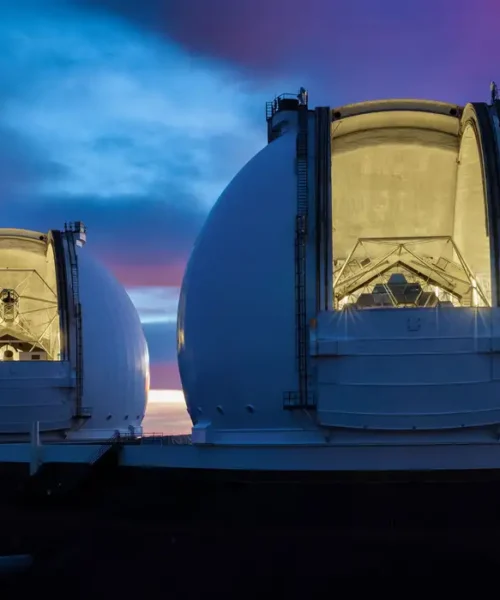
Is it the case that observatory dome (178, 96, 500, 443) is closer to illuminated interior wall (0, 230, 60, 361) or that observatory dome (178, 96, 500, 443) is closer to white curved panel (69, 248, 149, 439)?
white curved panel (69, 248, 149, 439)

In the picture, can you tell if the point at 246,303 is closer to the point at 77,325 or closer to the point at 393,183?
the point at 393,183

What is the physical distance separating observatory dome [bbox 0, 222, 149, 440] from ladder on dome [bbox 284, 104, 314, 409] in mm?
9861

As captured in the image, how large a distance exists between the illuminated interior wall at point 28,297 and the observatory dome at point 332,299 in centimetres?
1188

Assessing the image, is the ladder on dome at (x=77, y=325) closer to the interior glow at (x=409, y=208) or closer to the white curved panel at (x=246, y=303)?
the white curved panel at (x=246, y=303)

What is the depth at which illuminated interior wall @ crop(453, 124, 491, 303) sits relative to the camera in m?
24.5

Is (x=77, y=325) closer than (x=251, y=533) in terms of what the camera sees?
No

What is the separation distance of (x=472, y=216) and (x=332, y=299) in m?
7.27

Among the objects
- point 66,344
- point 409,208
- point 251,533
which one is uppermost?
point 409,208

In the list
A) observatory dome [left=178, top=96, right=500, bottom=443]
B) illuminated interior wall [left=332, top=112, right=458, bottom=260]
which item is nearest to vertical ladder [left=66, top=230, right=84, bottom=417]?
observatory dome [left=178, top=96, right=500, bottom=443]

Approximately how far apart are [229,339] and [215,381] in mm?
1094

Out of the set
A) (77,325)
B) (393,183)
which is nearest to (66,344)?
(77,325)

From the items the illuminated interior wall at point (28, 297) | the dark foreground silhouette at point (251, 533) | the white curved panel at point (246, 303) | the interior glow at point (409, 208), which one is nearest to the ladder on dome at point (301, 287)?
the white curved panel at point (246, 303)

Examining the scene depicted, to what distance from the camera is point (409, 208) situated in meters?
27.0

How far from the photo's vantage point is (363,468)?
743 inches
